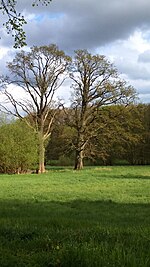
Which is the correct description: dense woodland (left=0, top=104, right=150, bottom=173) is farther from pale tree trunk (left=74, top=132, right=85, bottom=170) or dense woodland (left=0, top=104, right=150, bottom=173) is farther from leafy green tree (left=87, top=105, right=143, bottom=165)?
pale tree trunk (left=74, top=132, right=85, bottom=170)

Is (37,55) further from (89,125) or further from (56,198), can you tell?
(56,198)

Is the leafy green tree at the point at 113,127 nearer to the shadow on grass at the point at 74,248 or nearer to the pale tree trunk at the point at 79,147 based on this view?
the pale tree trunk at the point at 79,147

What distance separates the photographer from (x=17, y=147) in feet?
160

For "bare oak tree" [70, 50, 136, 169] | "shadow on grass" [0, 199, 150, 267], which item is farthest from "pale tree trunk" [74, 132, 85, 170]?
"shadow on grass" [0, 199, 150, 267]

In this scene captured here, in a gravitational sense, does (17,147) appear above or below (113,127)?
below

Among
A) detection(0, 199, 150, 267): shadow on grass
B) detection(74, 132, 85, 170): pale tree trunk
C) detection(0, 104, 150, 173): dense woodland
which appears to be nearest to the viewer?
detection(0, 199, 150, 267): shadow on grass

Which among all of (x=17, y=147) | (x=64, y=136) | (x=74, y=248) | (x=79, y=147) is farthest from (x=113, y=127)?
(x=74, y=248)

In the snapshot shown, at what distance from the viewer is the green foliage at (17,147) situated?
4850 centimetres

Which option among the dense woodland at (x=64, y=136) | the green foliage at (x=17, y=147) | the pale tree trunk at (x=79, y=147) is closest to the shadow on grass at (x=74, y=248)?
the green foliage at (x=17, y=147)

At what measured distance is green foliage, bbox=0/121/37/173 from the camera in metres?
48.5

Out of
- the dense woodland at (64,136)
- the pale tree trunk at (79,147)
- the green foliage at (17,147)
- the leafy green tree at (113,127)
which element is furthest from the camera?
the leafy green tree at (113,127)

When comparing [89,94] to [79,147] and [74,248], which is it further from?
[74,248]

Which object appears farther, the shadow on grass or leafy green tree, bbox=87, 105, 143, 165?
leafy green tree, bbox=87, 105, 143, 165

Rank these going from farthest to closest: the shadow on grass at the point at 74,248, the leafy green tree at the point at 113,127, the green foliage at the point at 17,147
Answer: the leafy green tree at the point at 113,127, the green foliage at the point at 17,147, the shadow on grass at the point at 74,248
